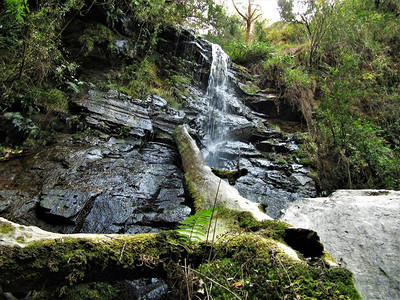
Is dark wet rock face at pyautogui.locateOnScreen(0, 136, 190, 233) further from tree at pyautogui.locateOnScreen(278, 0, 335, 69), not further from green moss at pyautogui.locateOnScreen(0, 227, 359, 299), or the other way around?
tree at pyautogui.locateOnScreen(278, 0, 335, 69)

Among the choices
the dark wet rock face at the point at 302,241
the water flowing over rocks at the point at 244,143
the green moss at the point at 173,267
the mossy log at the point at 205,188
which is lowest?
the green moss at the point at 173,267

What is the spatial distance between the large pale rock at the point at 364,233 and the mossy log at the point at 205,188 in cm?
98

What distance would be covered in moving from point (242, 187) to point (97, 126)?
418 centimetres

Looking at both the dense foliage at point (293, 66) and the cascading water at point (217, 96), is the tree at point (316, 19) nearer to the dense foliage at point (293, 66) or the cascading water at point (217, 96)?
the dense foliage at point (293, 66)

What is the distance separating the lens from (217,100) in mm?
9453

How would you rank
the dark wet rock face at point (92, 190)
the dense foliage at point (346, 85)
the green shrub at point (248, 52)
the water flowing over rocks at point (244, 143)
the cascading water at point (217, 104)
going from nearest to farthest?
1. the dark wet rock face at point (92, 190)
2. the water flowing over rocks at point (244, 143)
3. the dense foliage at point (346, 85)
4. the cascading water at point (217, 104)
5. the green shrub at point (248, 52)

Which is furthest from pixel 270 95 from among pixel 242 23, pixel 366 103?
pixel 242 23

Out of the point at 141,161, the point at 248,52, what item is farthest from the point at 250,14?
the point at 141,161

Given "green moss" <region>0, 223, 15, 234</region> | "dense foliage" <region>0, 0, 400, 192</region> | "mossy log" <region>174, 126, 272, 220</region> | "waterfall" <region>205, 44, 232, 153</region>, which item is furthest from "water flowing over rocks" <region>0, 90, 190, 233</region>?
"waterfall" <region>205, 44, 232, 153</region>

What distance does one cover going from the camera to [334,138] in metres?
6.29

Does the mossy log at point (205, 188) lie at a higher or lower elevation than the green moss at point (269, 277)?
higher

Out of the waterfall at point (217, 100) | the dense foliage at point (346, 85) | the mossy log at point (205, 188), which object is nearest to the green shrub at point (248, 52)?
the dense foliage at point (346, 85)

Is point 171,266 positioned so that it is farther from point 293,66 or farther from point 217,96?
point 293,66

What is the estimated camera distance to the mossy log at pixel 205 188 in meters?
2.57
